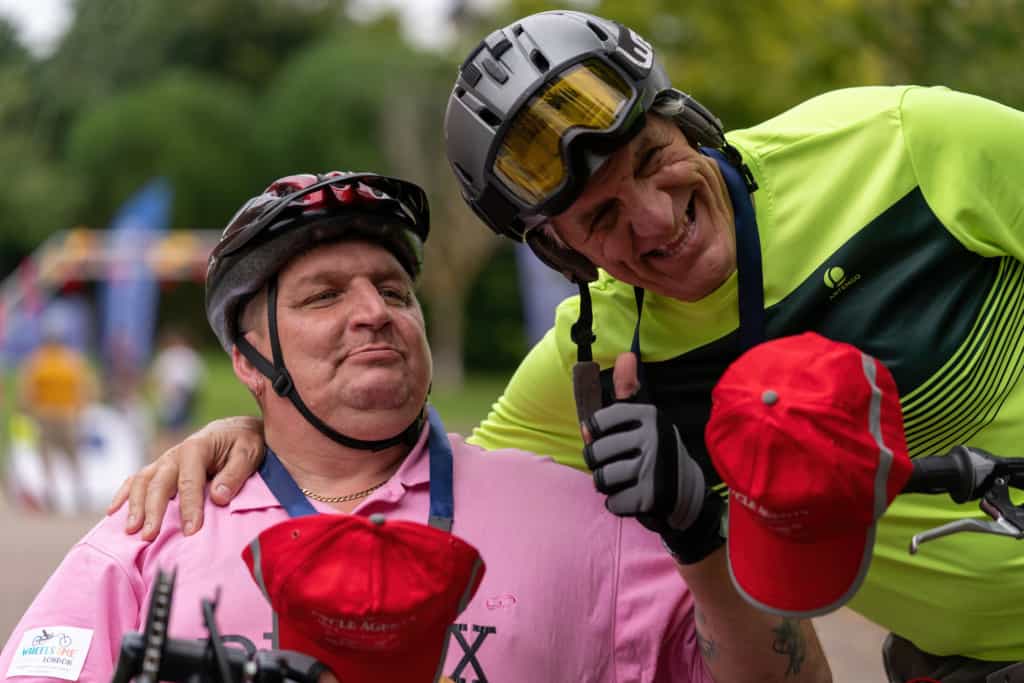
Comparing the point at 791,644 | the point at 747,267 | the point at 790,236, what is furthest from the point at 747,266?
the point at 791,644

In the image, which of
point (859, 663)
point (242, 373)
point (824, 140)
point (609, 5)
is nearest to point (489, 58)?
point (824, 140)

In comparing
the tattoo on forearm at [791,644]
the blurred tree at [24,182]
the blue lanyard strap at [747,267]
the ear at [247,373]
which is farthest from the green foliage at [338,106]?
the tattoo on forearm at [791,644]

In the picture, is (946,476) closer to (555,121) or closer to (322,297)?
(555,121)

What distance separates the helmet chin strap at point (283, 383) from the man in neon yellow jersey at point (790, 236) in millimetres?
232

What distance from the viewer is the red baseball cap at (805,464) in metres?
1.94

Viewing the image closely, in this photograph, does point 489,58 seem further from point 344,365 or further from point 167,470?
point 167,470

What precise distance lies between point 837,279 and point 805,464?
103 cm

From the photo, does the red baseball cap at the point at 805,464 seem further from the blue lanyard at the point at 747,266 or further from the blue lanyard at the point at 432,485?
the blue lanyard at the point at 432,485

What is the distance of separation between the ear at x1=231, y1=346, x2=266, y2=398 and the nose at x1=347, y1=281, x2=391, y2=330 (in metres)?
0.29

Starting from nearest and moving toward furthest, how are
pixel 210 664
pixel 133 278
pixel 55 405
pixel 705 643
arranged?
pixel 210 664 < pixel 705 643 < pixel 55 405 < pixel 133 278

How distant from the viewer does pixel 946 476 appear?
7.18ft

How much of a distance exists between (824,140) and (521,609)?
1.22 metres

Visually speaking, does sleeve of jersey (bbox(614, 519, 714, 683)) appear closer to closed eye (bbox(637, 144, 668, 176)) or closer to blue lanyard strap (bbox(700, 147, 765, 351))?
blue lanyard strap (bbox(700, 147, 765, 351))

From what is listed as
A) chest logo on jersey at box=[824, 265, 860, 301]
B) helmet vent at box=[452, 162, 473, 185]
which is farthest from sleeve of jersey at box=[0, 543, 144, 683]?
chest logo on jersey at box=[824, 265, 860, 301]
